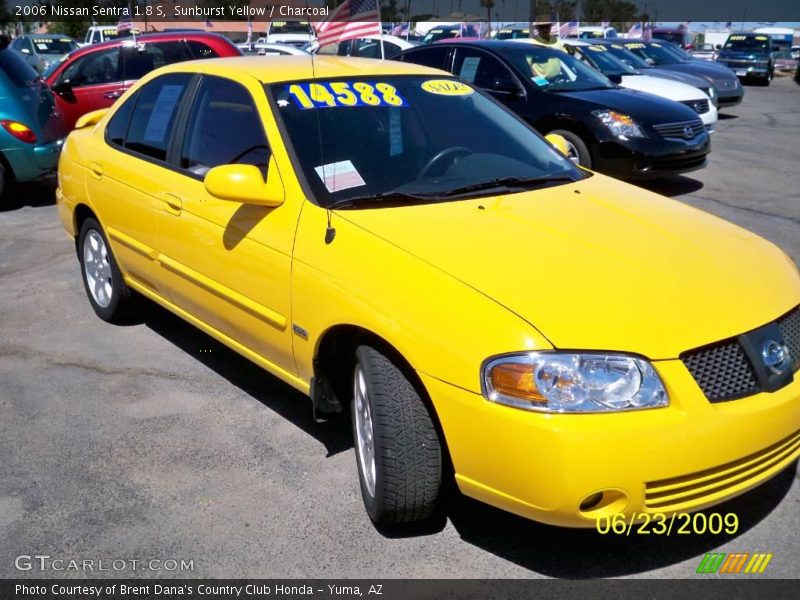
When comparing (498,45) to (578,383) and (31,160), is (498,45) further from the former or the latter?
(578,383)

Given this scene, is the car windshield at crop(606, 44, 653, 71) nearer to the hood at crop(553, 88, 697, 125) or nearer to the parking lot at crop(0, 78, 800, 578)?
the hood at crop(553, 88, 697, 125)

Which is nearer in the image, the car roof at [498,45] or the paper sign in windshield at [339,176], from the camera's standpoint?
the paper sign in windshield at [339,176]

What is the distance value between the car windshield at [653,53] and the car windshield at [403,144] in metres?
11.9

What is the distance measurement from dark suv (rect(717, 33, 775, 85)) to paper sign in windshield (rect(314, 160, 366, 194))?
26.8 m

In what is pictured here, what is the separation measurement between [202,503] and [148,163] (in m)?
2.00

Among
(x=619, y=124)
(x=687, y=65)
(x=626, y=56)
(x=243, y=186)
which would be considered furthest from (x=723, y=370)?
(x=687, y=65)

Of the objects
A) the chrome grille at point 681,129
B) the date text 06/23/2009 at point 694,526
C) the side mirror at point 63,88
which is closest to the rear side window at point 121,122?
the date text 06/23/2009 at point 694,526

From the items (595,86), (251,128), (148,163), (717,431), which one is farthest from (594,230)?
(595,86)

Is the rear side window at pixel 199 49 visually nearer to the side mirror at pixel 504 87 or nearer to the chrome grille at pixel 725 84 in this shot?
the side mirror at pixel 504 87

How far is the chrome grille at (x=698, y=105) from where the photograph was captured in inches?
445

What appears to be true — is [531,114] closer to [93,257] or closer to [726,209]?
[726,209]

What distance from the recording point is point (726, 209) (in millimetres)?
8406

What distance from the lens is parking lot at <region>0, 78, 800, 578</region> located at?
3008 millimetres

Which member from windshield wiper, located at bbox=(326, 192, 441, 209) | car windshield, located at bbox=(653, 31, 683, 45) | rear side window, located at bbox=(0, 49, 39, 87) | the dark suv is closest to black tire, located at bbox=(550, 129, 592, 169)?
windshield wiper, located at bbox=(326, 192, 441, 209)
